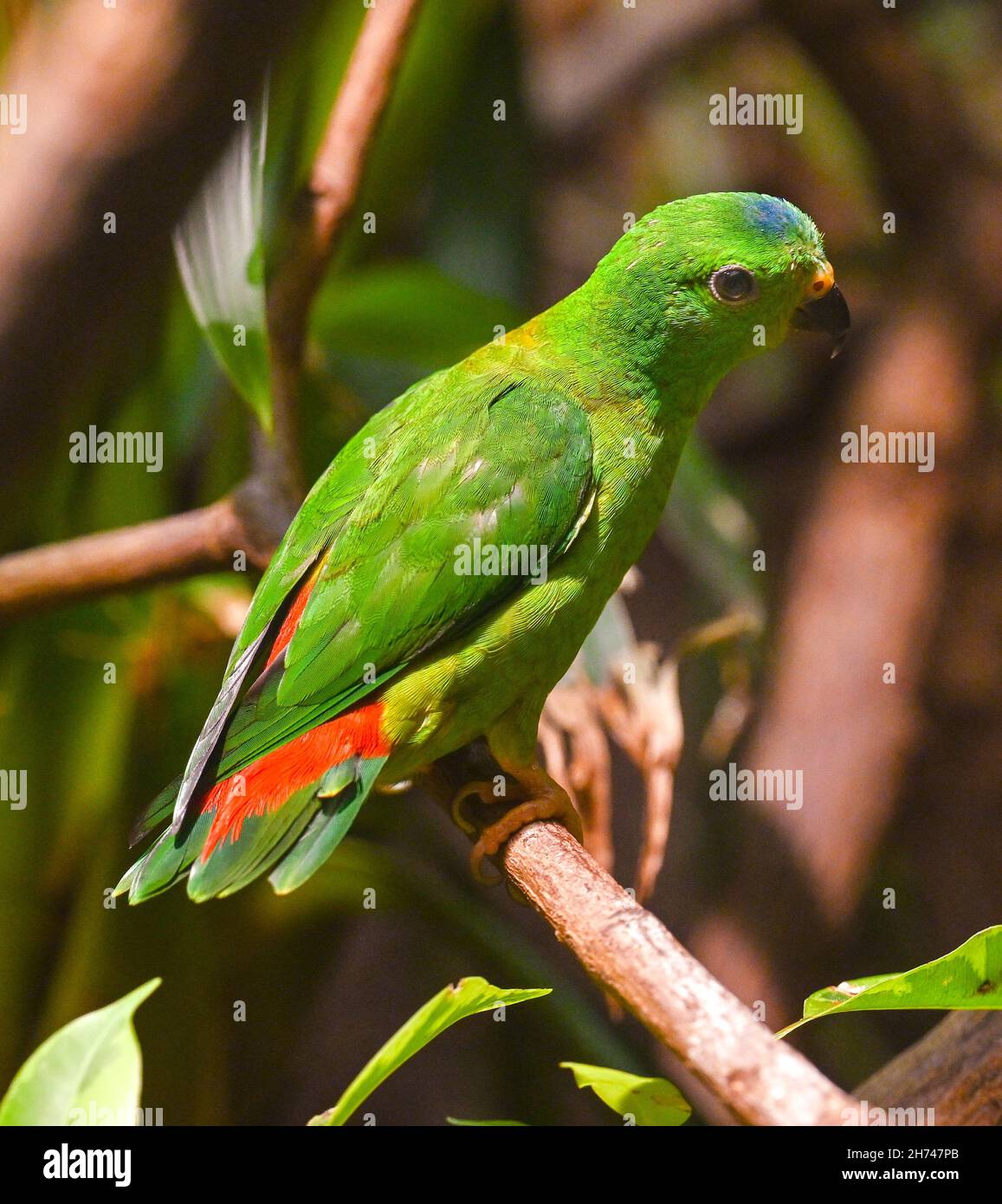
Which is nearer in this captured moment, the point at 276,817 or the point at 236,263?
the point at 276,817

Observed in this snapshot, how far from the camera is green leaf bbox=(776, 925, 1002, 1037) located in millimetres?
1133

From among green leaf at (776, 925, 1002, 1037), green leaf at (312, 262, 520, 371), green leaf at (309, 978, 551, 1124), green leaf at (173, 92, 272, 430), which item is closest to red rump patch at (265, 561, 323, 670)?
green leaf at (173, 92, 272, 430)

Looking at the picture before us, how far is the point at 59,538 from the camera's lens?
8.20 feet

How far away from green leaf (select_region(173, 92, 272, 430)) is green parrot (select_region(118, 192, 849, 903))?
0.20m

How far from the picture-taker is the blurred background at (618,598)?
1.13 metres

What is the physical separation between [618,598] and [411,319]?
68cm

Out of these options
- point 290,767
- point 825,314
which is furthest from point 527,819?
point 825,314

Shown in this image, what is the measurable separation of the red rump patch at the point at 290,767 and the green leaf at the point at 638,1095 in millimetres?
562

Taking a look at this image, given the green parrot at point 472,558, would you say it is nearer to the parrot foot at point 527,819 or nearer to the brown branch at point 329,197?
the parrot foot at point 527,819

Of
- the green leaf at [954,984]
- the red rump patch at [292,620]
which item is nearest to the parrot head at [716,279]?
the red rump patch at [292,620]

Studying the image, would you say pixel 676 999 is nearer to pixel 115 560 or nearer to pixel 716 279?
pixel 716 279

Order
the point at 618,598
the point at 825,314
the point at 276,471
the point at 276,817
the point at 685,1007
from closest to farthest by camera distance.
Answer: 1. the point at 685,1007
2. the point at 276,817
3. the point at 825,314
4. the point at 276,471
5. the point at 618,598

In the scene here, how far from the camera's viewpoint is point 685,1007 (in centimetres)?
107
